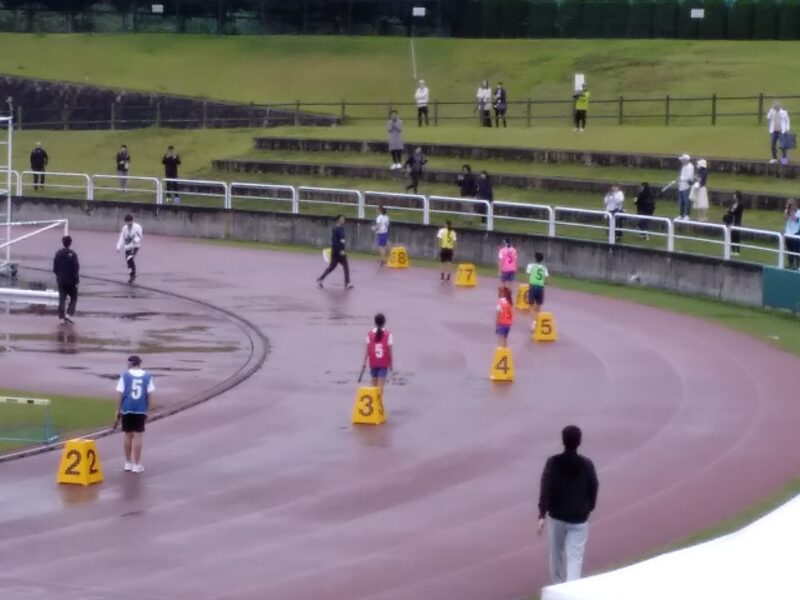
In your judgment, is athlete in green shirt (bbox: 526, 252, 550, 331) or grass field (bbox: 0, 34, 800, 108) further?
grass field (bbox: 0, 34, 800, 108)

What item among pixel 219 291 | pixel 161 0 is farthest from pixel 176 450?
pixel 161 0

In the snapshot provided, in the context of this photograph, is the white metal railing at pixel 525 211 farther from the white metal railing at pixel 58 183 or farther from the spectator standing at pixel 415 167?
the white metal railing at pixel 58 183

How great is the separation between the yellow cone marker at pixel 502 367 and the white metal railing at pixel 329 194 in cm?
1824

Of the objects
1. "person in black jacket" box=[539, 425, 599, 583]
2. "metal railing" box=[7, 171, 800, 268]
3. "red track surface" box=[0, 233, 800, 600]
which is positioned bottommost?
"red track surface" box=[0, 233, 800, 600]

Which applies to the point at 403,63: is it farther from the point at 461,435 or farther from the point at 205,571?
the point at 205,571

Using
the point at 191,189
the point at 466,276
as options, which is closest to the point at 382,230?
the point at 466,276

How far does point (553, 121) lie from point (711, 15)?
13.0 m

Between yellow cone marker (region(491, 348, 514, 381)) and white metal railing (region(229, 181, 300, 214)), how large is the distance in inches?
804

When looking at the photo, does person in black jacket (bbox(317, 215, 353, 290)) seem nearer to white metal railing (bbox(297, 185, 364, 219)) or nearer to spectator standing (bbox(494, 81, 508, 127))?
white metal railing (bbox(297, 185, 364, 219))

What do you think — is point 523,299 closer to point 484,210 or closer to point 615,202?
point 615,202

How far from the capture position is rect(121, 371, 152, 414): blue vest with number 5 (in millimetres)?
19656

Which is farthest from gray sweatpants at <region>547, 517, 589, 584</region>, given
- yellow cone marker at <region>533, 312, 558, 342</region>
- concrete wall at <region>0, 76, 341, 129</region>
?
concrete wall at <region>0, 76, 341, 129</region>

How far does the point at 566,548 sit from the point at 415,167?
3329cm

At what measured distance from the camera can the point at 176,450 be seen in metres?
21.0
